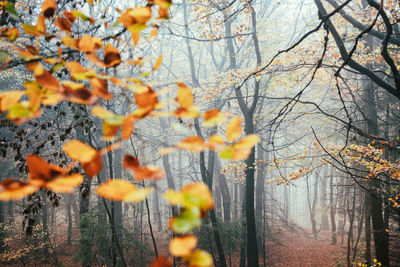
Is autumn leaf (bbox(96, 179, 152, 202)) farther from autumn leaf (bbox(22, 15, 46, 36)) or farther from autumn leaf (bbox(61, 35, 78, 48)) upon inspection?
autumn leaf (bbox(22, 15, 46, 36))

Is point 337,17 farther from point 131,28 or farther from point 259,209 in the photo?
point 259,209

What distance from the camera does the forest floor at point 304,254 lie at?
10.8 metres

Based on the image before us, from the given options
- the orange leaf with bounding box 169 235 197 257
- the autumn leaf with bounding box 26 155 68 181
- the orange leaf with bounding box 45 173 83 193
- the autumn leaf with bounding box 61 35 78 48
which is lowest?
the orange leaf with bounding box 169 235 197 257

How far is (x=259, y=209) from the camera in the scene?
41.1 feet

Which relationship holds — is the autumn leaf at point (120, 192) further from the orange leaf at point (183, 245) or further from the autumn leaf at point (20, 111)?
the autumn leaf at point (20, 111)

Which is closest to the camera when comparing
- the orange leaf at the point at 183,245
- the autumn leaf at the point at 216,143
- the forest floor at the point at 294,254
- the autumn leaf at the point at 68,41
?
the orange leaf at the point at 183,245

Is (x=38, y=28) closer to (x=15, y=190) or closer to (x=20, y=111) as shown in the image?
(x=20, y=111)

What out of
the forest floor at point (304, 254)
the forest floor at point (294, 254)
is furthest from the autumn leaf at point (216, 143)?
the forest floor at point (304, 254)

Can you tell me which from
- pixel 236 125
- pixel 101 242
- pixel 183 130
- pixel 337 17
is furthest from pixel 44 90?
pixel 337 17

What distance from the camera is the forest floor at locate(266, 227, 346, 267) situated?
1079 centimetres

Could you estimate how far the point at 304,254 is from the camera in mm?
12172

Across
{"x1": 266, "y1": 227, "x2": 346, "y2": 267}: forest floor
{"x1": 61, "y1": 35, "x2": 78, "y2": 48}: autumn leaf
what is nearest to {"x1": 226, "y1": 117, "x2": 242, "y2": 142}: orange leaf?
{"x1": 61, "y1": 35, "x2": 78, "y2": 48}: autumn leaf

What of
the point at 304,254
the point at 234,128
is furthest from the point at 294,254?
the point at 234,128

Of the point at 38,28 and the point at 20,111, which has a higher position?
the point at 38,28
